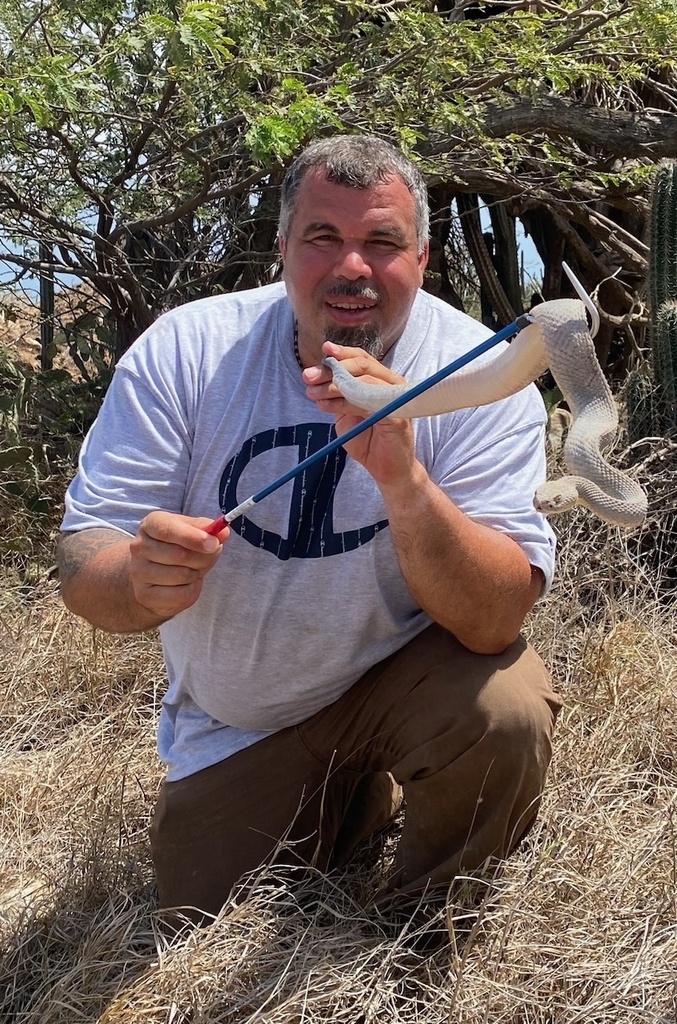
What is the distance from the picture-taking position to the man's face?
2732 mm

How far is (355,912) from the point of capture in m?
2.71

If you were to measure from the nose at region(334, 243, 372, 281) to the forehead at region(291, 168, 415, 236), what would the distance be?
0.06m

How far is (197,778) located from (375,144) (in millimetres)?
1701

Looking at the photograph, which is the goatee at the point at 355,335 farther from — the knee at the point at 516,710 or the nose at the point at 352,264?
the knee at the point at 516,710

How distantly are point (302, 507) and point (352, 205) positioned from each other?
765 millimetres

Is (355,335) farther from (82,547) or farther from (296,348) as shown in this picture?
(82,547)

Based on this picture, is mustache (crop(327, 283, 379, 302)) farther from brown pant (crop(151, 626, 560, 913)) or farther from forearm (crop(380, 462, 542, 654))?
brown pant (crop(151, 626, 560, 913))

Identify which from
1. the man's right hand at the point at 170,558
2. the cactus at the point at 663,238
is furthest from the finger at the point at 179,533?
the cactus at the point at 663,238

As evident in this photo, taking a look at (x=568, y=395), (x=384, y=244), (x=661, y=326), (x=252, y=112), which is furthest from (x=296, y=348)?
(x=661, y=326)

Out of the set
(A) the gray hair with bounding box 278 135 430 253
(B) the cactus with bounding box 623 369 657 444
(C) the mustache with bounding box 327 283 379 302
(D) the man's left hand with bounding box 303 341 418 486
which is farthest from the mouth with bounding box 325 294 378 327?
(B) the cactus with bounding box 623 369 657 444

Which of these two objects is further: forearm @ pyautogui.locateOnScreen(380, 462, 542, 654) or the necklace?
the necklace

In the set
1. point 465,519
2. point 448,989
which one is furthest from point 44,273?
point 448,989

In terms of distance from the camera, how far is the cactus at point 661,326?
5152 millimetres

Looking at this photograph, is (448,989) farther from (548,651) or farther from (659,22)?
(659,22)
